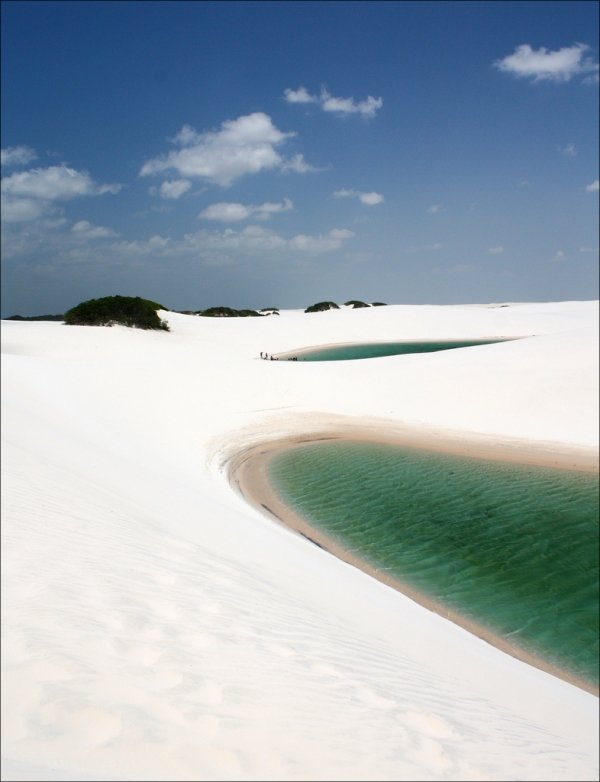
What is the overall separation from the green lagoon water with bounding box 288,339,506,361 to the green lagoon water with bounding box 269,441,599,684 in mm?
22992

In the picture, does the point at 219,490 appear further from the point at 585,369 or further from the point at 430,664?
the point at 585,369

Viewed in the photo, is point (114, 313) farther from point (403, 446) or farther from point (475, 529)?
point (475, 529)

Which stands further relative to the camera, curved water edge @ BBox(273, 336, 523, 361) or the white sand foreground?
curved water edge @ BBox(273, 336, 523, 361)

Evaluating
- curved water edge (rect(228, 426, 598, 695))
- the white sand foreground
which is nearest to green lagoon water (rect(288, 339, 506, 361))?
curved water edge (rect(228, 426, 598, 695))

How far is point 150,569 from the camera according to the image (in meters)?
5.34

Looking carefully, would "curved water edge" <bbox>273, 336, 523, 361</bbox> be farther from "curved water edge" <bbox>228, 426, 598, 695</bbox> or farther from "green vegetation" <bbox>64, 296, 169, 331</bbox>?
"curved water edge" <bbox>228, 426, 598, 695</bbox>

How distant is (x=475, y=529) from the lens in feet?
31.2

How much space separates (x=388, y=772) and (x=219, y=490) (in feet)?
27.4

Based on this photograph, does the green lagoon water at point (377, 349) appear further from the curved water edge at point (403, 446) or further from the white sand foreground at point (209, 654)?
the white sand foreground at point (209, 654)

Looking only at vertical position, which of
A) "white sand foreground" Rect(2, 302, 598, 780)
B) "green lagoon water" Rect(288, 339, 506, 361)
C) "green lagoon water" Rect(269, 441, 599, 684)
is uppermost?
"green lagoon water" Rect(288, 339, 506, 361)

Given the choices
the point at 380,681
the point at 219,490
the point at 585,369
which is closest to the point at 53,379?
the point at 219,490

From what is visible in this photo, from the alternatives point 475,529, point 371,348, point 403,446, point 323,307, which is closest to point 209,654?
point 475,529

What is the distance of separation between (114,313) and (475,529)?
113 feet

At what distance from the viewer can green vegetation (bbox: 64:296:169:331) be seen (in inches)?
1495
